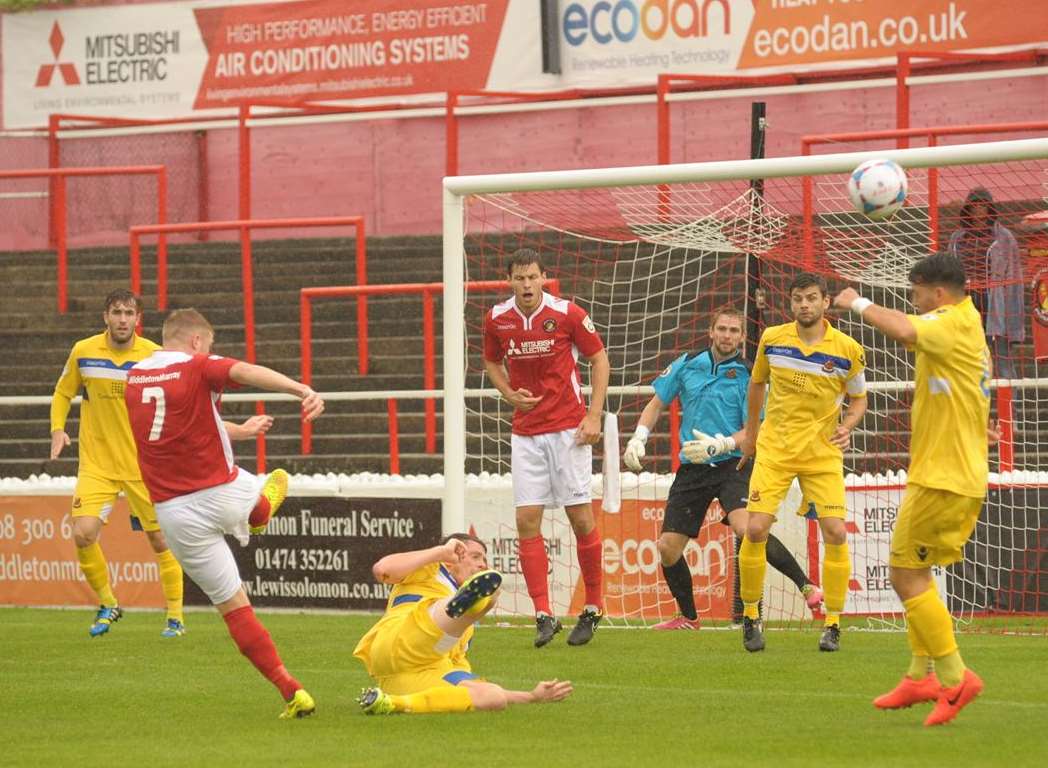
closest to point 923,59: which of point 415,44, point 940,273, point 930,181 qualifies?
point 930,181

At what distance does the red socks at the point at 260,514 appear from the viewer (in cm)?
895

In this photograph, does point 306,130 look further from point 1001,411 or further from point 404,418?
point 1001,411

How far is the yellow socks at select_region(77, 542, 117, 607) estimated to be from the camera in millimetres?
12539

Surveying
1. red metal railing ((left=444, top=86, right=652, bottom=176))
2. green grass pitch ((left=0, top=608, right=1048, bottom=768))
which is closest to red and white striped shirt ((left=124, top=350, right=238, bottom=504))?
green grass pitch ((left=0, top=608, right=1048, bottom=768))

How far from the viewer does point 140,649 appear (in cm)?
1150

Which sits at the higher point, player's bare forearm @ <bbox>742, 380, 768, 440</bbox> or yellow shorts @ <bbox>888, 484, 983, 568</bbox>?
player's bare forearm @ <bbox>742, 380, 768, 440</bbox>

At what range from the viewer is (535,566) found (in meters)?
11.4

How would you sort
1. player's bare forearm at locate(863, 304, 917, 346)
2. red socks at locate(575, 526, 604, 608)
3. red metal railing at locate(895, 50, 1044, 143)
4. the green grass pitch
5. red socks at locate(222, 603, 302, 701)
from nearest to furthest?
1. the green grass pitch
2. player's bare forearm at locate(863, 304, 917, 346)
3. red socks at locate(222, 603, 302, 701)
4. red socks at locate(575, 526, 604, 608)
5. red metal railing at locate(895, 50, 1044, 143)

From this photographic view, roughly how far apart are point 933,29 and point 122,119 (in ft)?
32.9

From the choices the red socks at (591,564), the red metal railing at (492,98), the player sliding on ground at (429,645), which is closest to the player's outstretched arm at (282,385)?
the player sliding on ground at (429,645)

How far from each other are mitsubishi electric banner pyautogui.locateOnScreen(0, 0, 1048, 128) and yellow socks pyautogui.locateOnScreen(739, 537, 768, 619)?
9481 mm

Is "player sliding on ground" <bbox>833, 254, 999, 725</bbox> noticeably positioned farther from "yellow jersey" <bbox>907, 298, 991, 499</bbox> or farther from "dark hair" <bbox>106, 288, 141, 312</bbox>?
"dark hair" <bbox>106, 288, 141, 312</bbox>

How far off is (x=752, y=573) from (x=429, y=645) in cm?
314

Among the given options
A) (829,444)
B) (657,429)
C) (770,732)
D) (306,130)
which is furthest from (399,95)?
(770,732)
